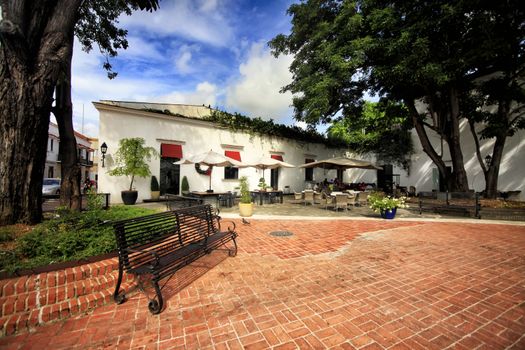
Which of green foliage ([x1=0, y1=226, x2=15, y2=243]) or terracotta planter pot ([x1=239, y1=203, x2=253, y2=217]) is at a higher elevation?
green foliage ([x1=0, y1=226, x2=15, y2=243])

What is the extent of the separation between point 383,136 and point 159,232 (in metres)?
19.4

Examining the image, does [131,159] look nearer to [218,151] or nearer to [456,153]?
[218,151]

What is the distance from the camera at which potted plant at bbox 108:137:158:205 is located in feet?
34.0

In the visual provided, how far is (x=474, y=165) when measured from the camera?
50.3ft

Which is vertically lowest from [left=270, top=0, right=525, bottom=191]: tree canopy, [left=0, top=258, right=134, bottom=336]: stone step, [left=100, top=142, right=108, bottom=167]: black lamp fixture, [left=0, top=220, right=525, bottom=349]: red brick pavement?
[left=0, top=220, right=525, bottom=349]: red brick pavement

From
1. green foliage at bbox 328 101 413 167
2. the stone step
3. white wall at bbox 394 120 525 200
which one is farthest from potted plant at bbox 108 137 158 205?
white wall at bbox 394 120 525 200

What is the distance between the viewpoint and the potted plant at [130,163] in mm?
10375

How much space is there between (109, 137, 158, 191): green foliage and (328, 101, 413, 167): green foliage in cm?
1312

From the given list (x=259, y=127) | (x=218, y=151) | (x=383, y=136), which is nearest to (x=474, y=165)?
(x=383, y=136)

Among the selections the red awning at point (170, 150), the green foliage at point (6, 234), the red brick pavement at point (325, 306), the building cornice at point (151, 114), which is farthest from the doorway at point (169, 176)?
the red brick pavement at point (325, 306)

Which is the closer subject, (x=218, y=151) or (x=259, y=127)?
Result: (x=218, y=151)

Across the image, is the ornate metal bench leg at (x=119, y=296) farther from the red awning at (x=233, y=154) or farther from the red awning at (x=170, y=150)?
the red awning at (x=233, y=154)

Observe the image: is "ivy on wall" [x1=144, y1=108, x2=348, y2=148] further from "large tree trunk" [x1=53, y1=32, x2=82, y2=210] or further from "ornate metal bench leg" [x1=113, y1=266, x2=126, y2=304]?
"ornate metal bench leg" [x1=113, y1=266, x2=126, y2=304]

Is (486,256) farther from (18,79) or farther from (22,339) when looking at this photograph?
(18,79)
